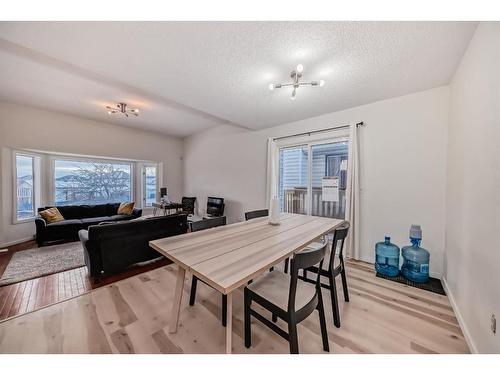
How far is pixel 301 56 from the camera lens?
1816 mm

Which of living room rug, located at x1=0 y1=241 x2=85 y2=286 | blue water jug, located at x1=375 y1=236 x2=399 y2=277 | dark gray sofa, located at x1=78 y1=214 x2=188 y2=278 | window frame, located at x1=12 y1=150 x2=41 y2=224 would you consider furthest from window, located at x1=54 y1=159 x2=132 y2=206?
blue water jug, located at x1=375 y1=236 x2=399 y2=277

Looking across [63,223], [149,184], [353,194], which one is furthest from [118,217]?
[353,194]

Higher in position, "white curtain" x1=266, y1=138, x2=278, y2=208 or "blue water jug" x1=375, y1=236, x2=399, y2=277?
"white curtain" x1=266, y1=138, x2=278, y2=208

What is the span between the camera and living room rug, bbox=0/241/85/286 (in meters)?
2.37

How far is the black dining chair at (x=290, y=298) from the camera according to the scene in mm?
1087

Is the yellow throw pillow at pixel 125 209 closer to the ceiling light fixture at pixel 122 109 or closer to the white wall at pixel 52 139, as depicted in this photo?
the white wall at pixel 52 139

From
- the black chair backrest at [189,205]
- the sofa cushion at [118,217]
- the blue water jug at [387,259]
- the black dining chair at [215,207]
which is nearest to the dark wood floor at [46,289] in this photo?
the sofa cushion at [118,217]

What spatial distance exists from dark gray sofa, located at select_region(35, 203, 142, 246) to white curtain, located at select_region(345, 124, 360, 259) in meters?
4.69

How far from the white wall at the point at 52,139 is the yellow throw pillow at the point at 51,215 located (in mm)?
545

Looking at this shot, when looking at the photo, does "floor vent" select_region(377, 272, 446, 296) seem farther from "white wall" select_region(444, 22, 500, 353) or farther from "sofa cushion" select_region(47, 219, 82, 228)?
"sofa cushion" select_region(47, 219, 82, 228)

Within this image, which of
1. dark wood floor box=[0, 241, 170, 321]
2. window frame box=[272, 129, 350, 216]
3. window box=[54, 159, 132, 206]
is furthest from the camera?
window box=[54, 159, 132, 206]
